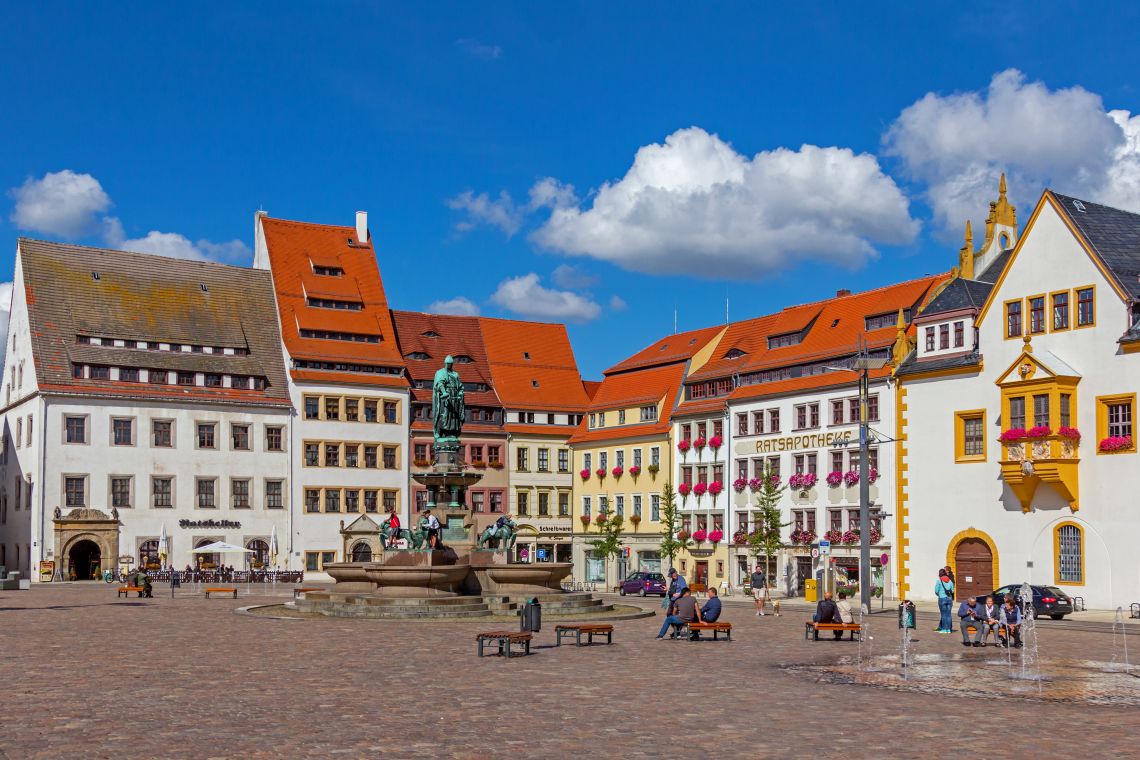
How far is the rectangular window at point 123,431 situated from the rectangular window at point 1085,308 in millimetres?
49923

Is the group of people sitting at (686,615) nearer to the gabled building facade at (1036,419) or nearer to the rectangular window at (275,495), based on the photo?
the gabled building facade at (1036,419)

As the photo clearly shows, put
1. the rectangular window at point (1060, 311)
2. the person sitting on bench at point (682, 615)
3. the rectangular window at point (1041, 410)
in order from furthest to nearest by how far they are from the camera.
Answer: the rectangular window at point (1060, 311)
the rectangular window at point (1041, 410)
the person sitting on bench at point (682, 615)

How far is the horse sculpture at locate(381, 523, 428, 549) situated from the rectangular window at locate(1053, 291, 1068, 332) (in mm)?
24329

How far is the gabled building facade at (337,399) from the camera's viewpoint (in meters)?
81.7

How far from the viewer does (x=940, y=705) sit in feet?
59.5

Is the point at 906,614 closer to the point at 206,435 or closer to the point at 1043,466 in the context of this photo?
the point at 1043,466

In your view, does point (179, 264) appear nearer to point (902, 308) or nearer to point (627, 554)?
point (627, 554)

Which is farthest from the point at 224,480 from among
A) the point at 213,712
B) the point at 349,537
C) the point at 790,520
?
the point at 213,712

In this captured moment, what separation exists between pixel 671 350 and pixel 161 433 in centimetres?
2894

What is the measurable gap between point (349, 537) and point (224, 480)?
7.74 meters

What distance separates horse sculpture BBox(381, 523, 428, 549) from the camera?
3859 cm

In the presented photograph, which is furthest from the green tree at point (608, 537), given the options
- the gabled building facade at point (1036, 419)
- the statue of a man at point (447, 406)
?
the statue of a man at point (447, 406)

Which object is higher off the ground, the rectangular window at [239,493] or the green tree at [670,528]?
the rectangular window at [239,493]

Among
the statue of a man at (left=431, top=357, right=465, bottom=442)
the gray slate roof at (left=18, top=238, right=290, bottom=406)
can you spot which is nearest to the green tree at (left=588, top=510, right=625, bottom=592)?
the gray slate roof at (left=18, top=238, right=290, bottom=406)
